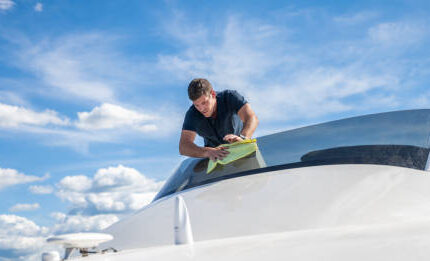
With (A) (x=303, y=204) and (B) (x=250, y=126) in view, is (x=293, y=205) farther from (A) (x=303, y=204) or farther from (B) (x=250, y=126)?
(B) (x=250, y=126)

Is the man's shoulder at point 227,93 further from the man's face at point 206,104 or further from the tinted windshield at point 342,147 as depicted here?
the tinted windshield at point 342,147

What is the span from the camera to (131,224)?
9.12 ft

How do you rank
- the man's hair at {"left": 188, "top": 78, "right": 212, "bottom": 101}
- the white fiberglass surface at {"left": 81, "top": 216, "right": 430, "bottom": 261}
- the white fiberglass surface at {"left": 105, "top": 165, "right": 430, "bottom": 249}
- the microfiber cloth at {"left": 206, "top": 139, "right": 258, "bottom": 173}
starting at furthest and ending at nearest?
the man's hair at {"left": 188, "top": 78, "right": 212, "bottom": 101}, the microfiber cloth at {"left": 206, "top": 139, "right": 258, "bottom": 173}, the white fiberglass surface at {"left": 105, "top": 165, "right": 430, "bottom": 249}, the white fiberglass surface at {"left": 81, "top": 216, "right": 430, "bottom": 261}

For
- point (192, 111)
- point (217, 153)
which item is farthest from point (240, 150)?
point (192, 111)

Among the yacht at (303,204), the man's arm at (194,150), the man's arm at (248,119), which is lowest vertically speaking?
the yacht at (303,204)

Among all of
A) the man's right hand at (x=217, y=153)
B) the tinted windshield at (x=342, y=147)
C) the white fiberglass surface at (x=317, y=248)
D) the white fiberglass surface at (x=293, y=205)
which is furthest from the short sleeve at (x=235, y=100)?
Result: the white fiberglass surface at (x=317, y=248)

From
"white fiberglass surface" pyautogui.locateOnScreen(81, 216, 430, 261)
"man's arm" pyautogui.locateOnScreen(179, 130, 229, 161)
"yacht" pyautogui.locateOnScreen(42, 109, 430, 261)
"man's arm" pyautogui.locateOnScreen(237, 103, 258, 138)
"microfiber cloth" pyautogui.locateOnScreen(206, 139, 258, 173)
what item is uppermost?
"man's arm" pyautogui.locateOnScreen(237, 103, 258, 138)

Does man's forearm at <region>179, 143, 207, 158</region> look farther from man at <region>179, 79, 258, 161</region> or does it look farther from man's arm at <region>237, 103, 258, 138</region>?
man's arm at <region>237, 103, 258, 138</region>

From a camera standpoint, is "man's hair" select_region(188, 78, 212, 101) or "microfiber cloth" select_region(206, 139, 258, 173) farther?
"man's hair" select_region(188, 78, 212, 101)

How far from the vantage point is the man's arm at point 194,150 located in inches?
132

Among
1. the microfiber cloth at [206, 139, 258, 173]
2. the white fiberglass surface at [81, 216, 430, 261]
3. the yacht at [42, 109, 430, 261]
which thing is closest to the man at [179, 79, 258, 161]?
the yacht at [42, 109, 430, 261]

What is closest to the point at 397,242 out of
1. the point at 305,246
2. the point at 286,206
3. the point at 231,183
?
the point at 305,246

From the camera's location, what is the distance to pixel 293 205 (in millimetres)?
2471

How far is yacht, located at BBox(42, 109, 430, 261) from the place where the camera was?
1.64 m
